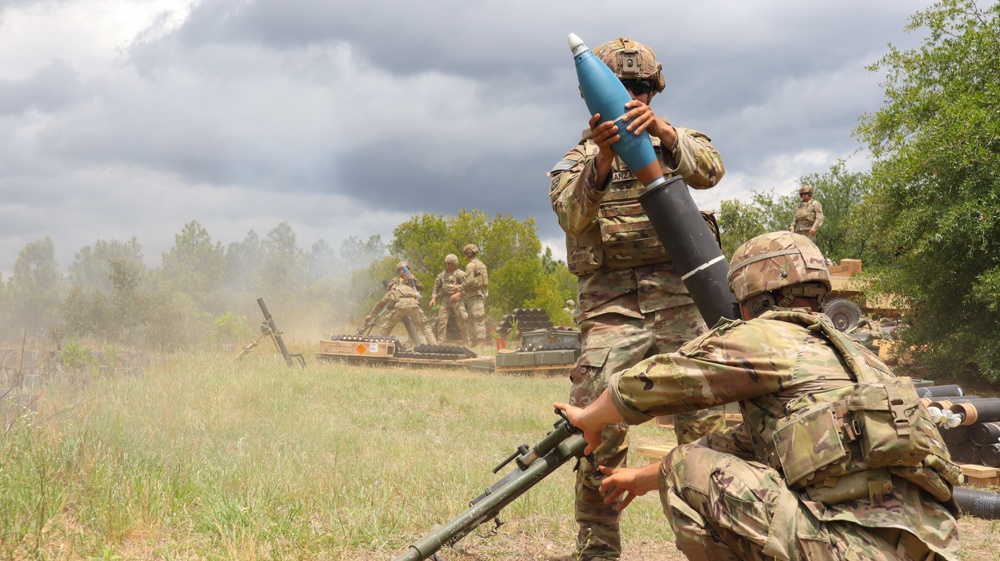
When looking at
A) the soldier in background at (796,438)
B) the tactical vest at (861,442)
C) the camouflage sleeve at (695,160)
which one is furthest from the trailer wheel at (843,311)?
the tactical vest at (861,442)

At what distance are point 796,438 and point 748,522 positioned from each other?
0.33 m

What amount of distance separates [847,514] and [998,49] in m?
12.6

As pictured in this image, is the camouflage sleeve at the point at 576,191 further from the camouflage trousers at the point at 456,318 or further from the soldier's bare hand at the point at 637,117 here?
the camouflage trousers at the point at 456,318

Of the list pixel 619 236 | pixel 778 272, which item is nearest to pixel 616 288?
pixel 619 236

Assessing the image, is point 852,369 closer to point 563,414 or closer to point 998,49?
point 563,414

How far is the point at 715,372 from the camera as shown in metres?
2.67

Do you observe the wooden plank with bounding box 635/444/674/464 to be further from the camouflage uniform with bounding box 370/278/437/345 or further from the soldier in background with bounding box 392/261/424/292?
the soldier in background with bounding box 392/261/424/292

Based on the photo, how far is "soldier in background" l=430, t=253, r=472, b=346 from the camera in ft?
67.9

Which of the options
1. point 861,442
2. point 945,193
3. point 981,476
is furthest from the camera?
point 945,193

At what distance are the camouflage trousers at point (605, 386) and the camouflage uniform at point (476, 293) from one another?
53.9 feet

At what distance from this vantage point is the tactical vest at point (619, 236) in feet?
13.5

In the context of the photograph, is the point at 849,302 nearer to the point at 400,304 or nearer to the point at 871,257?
the point at 400,304

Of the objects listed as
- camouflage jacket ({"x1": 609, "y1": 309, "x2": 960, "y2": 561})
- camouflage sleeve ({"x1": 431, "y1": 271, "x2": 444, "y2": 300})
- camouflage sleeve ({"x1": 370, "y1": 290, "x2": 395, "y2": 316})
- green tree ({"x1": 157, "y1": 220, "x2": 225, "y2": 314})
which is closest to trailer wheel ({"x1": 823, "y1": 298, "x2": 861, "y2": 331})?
camouflage sleeve ({"x1": 431, "y1": 271, "x2": 444, "y2": 300})

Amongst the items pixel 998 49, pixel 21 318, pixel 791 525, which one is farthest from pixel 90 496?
pixel 21 318
